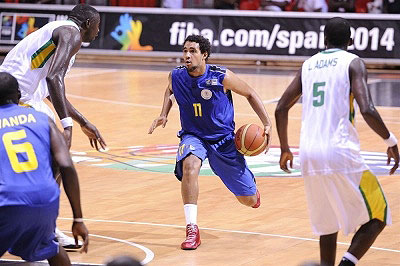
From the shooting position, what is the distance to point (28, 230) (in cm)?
574

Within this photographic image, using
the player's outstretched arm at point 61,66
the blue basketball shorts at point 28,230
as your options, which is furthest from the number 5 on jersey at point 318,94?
the player's outstretched arm at point 61,66

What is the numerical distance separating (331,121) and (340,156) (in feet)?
0.75

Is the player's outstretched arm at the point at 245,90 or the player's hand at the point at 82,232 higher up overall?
the player's outstretched arm at the point at 245,90

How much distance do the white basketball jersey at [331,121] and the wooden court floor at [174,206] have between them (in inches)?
60.4

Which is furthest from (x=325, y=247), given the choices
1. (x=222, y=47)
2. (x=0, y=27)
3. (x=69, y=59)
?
(x=0, y=27)

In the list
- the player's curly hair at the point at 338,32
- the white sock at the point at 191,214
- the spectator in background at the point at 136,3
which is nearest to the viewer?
the player's curly hair at the point at 338,32

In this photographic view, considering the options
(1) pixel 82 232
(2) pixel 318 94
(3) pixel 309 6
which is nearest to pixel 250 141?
(2) pixel 318 94

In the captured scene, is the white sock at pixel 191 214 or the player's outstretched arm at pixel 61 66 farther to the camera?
the white sock at pixel 191 214

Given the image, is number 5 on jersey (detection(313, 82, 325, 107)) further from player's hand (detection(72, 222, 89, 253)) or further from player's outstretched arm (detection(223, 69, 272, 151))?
player's outstretched arm (detection(223, 69, 272, 151))

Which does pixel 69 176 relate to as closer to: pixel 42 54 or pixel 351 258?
pixel 351 258

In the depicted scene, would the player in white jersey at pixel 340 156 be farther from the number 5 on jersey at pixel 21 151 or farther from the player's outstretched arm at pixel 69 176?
the number 5 on jersey at pixel 21 151

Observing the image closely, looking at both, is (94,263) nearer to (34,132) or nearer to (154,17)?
(34,132)

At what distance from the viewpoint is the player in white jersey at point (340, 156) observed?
21.7 feet

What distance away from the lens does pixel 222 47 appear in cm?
2347
